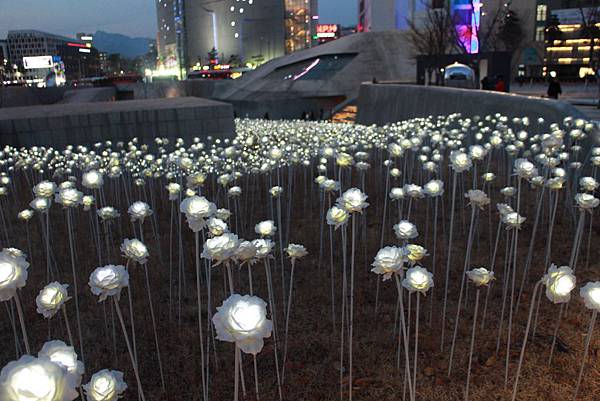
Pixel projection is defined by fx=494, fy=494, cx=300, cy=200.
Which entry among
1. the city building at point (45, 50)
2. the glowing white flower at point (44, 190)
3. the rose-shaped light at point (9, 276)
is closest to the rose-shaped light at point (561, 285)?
the rose-shaped light at point (9, 276)

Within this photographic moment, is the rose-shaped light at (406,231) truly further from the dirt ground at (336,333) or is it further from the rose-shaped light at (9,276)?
the rose-shaped light at (9,276)

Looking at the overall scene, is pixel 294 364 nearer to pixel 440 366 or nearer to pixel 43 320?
pixel 440 366

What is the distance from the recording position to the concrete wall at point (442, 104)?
11.0 meters

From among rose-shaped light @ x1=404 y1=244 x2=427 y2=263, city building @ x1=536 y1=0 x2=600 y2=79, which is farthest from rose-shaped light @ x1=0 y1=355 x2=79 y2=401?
city building @ x1=536 y1=0 x2=600 y2=79

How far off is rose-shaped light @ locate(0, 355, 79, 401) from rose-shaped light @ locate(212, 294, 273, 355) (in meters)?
0.56

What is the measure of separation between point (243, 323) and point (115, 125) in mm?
13356

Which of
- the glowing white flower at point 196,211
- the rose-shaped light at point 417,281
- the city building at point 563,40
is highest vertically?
the city building at point 563,40

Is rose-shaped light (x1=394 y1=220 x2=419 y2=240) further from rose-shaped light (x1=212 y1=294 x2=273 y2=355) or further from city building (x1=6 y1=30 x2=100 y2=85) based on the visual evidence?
city building (x1=6 y1=30 x2=100 y2=85)

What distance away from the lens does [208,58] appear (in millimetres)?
115688

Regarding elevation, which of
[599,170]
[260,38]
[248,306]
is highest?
[260,38]

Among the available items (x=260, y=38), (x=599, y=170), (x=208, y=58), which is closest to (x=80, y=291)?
(x=599, y=170)

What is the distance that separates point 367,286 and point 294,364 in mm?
1682

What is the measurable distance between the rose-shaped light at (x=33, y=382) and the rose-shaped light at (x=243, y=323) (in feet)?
1.84

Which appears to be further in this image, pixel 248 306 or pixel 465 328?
pixel 465 328
